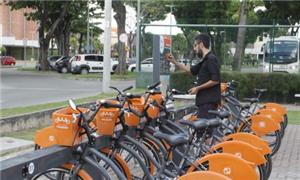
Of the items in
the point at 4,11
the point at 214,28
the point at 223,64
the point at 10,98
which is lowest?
the point at 10,98

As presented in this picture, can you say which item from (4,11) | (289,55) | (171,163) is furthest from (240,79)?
(4,11)

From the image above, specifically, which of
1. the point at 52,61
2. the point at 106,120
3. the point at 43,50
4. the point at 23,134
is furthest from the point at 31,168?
the point at 52,61

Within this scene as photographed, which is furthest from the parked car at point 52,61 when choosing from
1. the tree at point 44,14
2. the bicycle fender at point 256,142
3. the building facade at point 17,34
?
the bicycle fender at point 256,142

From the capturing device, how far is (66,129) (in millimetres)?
4496

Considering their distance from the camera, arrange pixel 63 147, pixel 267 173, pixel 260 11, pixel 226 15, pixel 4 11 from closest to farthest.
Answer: pixel 63 147
pixel 267 173
pixel 260 11
pixel 226 15
pixel 4 11

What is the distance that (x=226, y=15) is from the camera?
40562 millimetres

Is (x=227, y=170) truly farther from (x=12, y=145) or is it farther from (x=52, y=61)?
(x=52, y=61)

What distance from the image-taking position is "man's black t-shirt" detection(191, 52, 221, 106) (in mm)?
6590

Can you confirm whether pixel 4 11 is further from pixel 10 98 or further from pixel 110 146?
pixel 110 146

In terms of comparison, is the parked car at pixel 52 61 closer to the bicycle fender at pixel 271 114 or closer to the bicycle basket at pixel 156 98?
the bicycle fender at pixel 271 114

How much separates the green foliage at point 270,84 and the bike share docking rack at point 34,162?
13.9 m

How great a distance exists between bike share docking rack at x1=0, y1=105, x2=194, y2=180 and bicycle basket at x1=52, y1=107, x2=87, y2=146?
0.06 meters

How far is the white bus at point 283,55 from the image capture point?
1989cm

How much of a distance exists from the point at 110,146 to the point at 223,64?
1542cm
